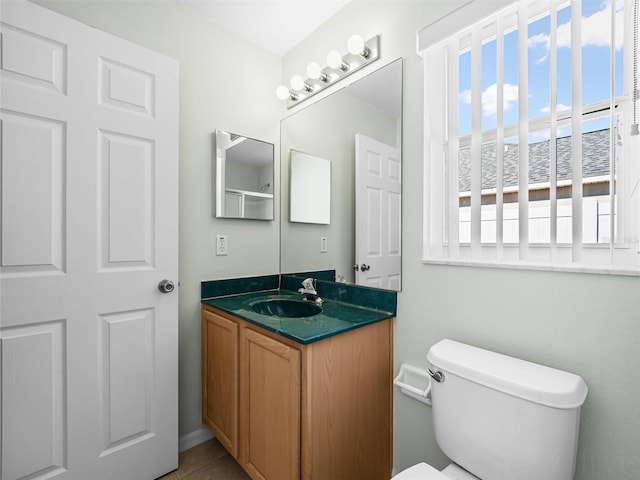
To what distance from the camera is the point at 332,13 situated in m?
1.69

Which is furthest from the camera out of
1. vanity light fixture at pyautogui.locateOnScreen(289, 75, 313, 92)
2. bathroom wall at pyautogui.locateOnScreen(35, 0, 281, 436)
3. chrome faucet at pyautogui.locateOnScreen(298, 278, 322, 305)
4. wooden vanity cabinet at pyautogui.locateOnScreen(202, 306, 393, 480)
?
vanity light fixture at pyautogui.locateOnScreen(289, 75, 313, 92)

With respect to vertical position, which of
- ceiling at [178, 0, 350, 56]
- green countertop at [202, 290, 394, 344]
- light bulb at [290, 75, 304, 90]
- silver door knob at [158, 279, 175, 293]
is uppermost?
ceiling at [178, 0, 350, 56]

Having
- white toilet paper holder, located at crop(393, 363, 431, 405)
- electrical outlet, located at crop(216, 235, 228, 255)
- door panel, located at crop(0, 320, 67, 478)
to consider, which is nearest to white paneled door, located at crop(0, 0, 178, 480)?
door panel, located at crop(0, 320, 67, 478)

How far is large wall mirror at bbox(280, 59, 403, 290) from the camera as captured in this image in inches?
55.3

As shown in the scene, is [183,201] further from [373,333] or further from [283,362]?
[373,333]

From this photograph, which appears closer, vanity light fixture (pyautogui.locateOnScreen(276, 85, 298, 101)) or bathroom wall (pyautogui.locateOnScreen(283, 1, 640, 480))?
bathroom wall (pyautogui.locateOnScreen(283, 1, 640, 480))

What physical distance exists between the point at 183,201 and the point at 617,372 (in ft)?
6.27

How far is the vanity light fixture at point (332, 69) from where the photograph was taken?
1482mm

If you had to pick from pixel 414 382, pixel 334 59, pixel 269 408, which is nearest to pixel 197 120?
pixel 334 59

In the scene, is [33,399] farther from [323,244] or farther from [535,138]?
[535,138]

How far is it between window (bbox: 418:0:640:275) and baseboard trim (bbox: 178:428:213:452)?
1.63 metres

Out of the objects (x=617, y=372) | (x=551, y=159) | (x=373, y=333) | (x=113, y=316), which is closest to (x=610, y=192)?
(x=551, y=159)

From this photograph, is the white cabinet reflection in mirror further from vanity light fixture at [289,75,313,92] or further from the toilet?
the toilet

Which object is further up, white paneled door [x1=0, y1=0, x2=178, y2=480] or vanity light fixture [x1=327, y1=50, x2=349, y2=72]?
vanity light fixture [x1=327, y1=50, x2=349, y2=72]
